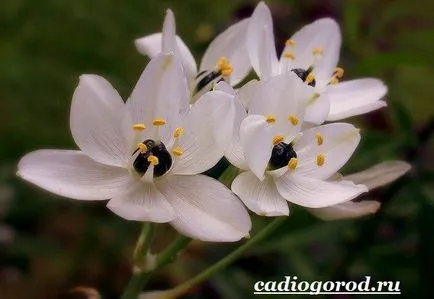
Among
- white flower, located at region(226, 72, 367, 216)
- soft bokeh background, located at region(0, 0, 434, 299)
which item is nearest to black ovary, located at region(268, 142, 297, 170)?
white flower, located at region(226, 72, 367, 216)

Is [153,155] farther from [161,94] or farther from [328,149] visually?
[328,149]

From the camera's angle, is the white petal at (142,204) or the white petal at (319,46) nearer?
the white petal at (142,204)

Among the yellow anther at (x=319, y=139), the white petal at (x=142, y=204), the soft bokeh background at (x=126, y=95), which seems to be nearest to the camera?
the white petal at (x=142, y=204)

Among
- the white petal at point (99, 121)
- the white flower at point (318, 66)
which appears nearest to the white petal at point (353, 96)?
the white flower at point (318, 66)

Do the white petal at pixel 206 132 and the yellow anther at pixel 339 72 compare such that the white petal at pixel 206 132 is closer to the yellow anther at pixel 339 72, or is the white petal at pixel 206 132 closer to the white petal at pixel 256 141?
the white petal at pixel 256 141

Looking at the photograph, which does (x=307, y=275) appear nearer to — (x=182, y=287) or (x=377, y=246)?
(x=377, y=246)

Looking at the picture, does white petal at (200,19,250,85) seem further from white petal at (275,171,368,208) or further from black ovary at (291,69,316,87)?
white petal at (275,171,368,208)
